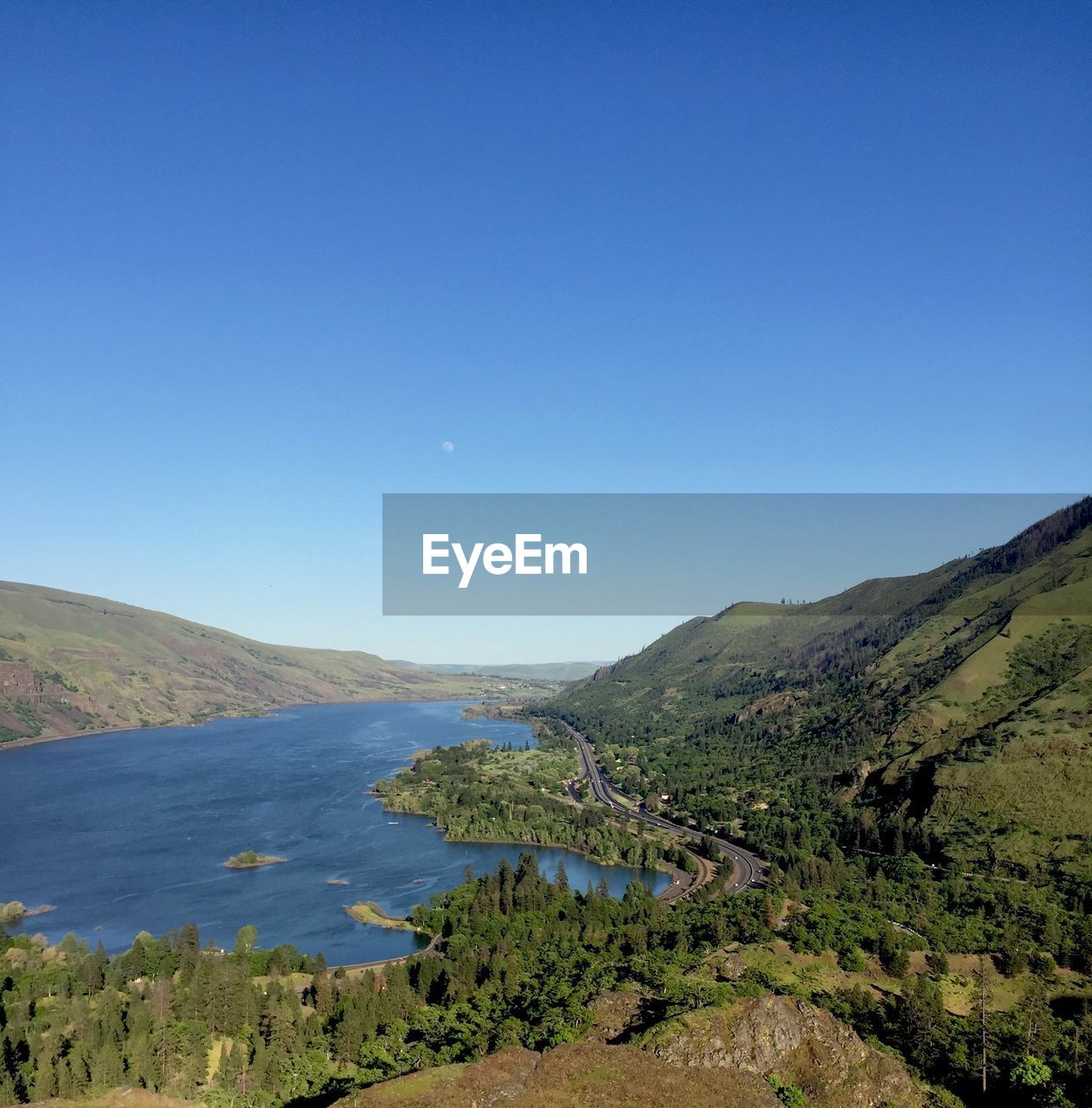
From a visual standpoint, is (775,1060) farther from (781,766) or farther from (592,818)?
(781,766)

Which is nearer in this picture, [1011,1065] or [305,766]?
[1011,1065]

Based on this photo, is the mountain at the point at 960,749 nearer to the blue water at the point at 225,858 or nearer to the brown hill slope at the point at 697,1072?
the blue water at the point at 225,858

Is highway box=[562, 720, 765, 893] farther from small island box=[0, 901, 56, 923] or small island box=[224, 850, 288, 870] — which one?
small island box=[0, 901, 56, 923]

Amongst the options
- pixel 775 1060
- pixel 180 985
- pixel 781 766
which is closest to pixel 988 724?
pixel 781 766

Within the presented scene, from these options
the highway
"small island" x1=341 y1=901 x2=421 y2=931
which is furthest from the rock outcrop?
the highway

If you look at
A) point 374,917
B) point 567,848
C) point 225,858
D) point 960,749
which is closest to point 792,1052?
point 374,917

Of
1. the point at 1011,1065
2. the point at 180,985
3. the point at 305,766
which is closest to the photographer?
the point at 1011,1065

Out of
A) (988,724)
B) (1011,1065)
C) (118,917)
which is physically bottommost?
(118,917)
